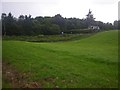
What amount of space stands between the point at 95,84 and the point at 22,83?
150 inches

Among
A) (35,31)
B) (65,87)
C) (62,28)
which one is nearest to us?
(65,87)

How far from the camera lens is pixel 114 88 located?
454 inches

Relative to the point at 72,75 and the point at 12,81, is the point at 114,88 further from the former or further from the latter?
the point at 12,81

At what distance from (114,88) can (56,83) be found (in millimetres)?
2948

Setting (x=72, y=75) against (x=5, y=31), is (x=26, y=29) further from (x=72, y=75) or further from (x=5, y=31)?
(x=72, y=75)

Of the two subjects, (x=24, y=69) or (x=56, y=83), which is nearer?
(x=56, y=83)

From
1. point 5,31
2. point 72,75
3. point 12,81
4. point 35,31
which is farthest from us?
point 35,31

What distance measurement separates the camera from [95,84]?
12.1 metres

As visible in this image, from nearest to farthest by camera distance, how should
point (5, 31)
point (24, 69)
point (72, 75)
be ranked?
point (72, 75)
point (24, 69)
point (5, 31)

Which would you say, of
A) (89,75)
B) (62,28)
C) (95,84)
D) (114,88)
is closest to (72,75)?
(89,75)

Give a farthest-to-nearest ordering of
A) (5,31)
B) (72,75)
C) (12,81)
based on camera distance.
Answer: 1. (5,31)
2. (72,75)
3. (12,81)

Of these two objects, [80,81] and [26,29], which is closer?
[80,81]

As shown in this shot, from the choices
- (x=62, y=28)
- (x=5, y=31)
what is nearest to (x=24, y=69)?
(x=5, y=31)

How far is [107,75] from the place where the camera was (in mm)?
14516
